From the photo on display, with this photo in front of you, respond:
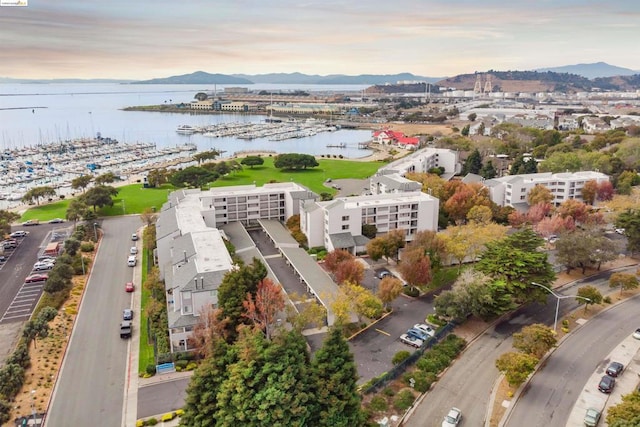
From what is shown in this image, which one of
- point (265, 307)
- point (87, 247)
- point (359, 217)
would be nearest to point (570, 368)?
point (265, 307)

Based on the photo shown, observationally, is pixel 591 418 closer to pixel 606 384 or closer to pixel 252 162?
pixel 606 384

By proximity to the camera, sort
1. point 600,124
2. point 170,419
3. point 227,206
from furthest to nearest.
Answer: point 600,124
point 227,206
point 170,419

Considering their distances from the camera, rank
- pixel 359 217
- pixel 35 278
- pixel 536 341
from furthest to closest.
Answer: pixel 359 217
pixel 35 278
pixel 536 341

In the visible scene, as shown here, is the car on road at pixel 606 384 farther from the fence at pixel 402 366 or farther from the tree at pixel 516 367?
the fence at pixel 402 366

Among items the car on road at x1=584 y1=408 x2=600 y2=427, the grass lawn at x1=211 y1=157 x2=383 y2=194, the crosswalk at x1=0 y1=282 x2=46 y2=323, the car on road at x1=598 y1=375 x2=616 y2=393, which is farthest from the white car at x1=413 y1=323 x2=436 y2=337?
the grass lawn at x1=211 y1=157 x2=383 y2=194

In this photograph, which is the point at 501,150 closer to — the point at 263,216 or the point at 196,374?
the point at 263,216

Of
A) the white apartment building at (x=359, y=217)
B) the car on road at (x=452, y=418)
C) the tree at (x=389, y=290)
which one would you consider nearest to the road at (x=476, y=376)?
the car on road at (x=452, y=418)

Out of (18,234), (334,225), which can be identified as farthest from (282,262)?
(18,234)
